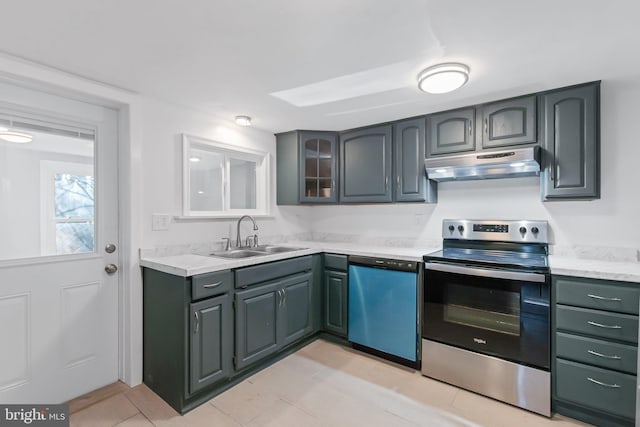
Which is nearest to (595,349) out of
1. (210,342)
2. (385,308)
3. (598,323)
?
(598,323)

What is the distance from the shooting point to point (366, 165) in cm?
305

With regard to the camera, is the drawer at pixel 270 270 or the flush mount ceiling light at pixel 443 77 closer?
the flush mount ceiling light at pixel 443 77

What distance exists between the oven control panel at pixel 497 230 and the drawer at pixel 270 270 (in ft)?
4.41

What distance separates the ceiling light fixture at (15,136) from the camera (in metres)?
1.81

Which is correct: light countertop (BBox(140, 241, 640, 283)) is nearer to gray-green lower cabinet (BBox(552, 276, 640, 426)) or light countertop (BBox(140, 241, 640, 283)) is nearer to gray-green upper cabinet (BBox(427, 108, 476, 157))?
gray-green lower cabinet (BBox(552, 276, 640, 426))

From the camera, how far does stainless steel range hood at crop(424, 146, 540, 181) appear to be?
2.17 metres

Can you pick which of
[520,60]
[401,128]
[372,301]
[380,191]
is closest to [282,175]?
[380,191]

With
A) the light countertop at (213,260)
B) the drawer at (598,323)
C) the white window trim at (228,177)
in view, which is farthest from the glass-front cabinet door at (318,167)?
the drawer at (598,323)

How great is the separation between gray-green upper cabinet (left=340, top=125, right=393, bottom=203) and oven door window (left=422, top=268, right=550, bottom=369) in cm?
99

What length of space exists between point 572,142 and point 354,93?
5.16 feet

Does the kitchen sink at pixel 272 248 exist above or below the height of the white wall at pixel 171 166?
below

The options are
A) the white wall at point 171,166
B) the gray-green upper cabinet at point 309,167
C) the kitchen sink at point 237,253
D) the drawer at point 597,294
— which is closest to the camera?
the drawer at point 597,294

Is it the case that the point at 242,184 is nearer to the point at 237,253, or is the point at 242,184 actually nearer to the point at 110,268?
the point at 237,253

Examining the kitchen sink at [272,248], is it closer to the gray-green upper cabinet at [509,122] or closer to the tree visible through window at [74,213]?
the tree visible through window at [74,213]
